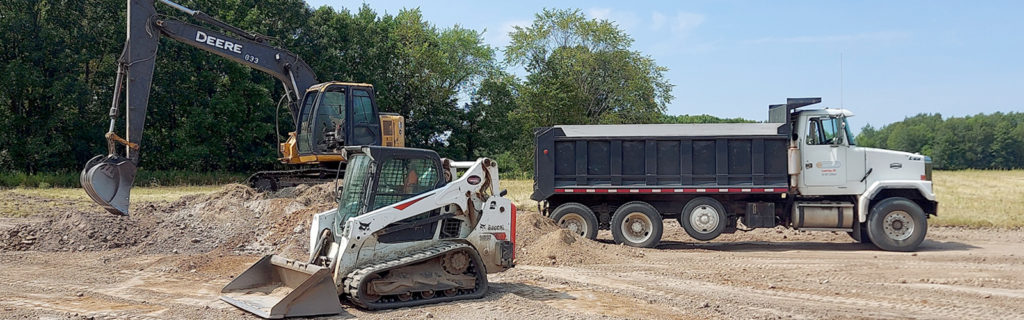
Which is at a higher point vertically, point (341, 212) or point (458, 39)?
point (458, 39)

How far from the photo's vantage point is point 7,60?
3130cm

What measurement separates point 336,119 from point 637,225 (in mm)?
6560

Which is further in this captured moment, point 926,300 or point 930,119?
point 930,119

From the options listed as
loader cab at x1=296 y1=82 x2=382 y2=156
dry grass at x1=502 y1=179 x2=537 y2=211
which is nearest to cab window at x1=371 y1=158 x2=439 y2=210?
loader cab at x1=296 y1=82 x2=382 y2=156

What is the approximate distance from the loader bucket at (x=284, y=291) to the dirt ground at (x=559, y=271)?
0.24 m

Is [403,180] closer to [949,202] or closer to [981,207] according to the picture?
[981,207]

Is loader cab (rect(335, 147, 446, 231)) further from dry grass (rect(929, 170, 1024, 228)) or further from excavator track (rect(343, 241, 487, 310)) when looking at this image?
dry grass (rect(929, 170, 1024, 228))

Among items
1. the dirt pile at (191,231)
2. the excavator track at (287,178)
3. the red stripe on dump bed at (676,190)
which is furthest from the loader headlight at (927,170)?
the excavator track at (287,178)

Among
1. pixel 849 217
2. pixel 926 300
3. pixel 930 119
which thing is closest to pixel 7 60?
pixel 849 217

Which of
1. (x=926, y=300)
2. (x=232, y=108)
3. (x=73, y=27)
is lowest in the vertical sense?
(x=926, y=300)

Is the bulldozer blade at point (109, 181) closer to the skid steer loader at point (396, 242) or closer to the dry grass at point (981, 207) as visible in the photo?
the skid steer loader at point (396, 242)

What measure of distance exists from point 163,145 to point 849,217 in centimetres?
3083

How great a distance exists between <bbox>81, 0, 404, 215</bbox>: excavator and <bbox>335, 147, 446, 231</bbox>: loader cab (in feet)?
20.2

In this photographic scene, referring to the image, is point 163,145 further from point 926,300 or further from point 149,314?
point 926,300
